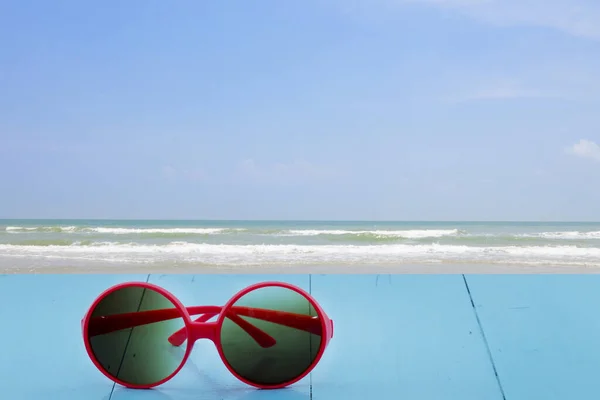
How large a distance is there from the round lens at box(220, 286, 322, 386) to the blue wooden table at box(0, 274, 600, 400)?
0.15ft

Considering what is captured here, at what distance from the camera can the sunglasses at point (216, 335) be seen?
124 centimetres

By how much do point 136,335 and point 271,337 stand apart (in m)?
0.28

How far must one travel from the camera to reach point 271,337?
4.18 ft

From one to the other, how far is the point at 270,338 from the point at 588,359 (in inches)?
29.9

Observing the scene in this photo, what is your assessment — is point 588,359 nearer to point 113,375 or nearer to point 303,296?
point 303,296

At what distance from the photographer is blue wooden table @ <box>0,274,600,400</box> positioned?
4.21 feet

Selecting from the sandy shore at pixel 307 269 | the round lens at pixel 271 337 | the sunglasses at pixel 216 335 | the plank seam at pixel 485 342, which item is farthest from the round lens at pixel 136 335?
the sandy shore at pixel 307 269

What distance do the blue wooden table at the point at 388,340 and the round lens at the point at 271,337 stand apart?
0.15 feet

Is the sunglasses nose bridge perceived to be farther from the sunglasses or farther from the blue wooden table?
the blue wooden table

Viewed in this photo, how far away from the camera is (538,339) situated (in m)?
1.53

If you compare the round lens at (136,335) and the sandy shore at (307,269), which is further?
the sandy shore at (307,269)

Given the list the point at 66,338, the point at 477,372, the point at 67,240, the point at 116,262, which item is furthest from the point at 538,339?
the point at 67,240

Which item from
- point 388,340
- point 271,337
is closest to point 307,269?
point 388,340

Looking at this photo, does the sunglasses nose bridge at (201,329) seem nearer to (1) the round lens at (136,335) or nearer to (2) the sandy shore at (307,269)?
(1) the round lens at (136,335)
